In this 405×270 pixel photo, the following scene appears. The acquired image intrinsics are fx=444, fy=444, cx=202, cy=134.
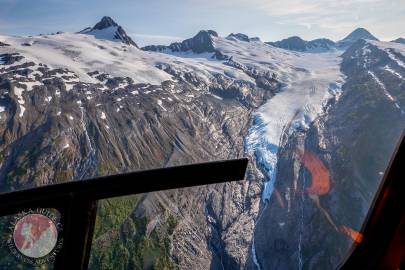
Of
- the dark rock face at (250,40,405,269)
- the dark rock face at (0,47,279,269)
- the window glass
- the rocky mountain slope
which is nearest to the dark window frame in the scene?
the window glass

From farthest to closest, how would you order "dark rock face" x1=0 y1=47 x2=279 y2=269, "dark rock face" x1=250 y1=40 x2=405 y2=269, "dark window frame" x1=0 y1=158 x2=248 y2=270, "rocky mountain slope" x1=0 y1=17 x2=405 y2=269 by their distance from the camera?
"dark rock face" x1=250 y1=40 x2=405 y2=269 → "dark rock face" x1=0 y1=47 x2=279 y2=269 → "rocky mountain slope" x1=0 y1=17 x2=405 y2=269 → "dark window frame" x1=0 y1=158 x2=248 y2=270

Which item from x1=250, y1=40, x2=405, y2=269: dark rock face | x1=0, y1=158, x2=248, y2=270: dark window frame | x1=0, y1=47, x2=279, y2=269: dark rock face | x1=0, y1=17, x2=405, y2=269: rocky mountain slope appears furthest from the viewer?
x1=250, y1=40, x2=405, y2=269: dark rock face

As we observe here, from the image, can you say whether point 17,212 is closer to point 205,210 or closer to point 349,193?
point 205,210
